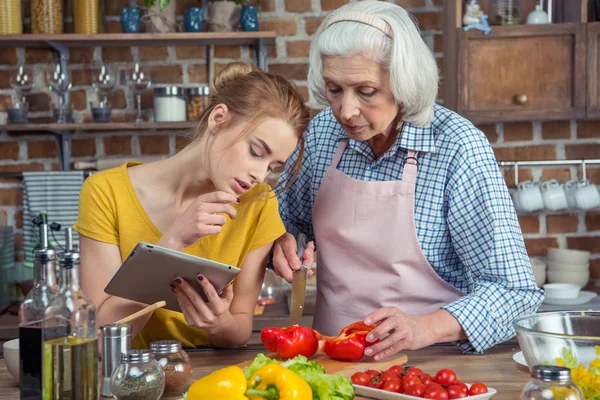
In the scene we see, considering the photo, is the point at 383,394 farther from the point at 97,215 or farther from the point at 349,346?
the point at 97,215

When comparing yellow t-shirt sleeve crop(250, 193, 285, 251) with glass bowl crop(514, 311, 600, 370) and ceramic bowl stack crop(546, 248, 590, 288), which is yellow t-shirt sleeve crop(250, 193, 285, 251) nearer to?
glass bowl crop(514, 311, 600, 370)

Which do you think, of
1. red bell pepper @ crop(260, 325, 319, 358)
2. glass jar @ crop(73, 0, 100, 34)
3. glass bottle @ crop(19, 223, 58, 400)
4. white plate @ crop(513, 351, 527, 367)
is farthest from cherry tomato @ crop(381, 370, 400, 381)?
glass jar @ crop(73, 0, 100, 34)

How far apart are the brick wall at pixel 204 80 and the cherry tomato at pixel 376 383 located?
2003 millimetres

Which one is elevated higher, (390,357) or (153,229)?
(153,229)

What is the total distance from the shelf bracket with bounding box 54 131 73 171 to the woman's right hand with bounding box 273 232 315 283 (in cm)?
161

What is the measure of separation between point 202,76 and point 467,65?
1080mm

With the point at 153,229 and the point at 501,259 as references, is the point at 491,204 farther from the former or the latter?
the point at 153,229

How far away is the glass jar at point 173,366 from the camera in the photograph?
1424mm

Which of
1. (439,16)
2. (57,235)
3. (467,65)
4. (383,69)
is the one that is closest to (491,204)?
(383,69)

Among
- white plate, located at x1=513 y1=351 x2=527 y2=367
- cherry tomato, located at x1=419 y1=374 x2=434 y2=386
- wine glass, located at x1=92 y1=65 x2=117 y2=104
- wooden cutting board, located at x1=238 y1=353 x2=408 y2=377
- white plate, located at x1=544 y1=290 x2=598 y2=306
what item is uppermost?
wine glass, located at x1=92 y1=65 x2=117 y2=104

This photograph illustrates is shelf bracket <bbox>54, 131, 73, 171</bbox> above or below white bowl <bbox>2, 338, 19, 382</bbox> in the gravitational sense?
above

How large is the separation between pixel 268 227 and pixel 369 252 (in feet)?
0.86

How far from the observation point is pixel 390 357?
171cm

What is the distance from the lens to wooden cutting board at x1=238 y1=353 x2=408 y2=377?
5.24 feet
